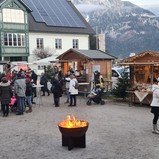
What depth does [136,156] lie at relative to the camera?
26.9ft

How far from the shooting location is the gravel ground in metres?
8.53

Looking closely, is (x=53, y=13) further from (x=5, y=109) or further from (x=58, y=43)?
(x=5, y=109)

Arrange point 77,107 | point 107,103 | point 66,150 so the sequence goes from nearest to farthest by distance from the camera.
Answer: point 66,150 → point 77,107 → point 107,103

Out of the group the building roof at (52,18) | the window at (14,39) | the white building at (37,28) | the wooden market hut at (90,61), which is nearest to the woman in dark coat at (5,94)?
the wooden market hut at (90,61)

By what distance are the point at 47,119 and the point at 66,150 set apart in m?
4.82

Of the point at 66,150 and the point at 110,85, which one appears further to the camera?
the point at 110,85

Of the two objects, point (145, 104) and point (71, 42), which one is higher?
point (71, 42)

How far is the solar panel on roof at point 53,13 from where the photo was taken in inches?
1715

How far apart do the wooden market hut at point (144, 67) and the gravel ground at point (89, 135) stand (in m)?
2.19

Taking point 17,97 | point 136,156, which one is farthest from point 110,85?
point 136,156

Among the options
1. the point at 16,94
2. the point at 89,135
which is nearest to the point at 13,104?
the point at 16,94

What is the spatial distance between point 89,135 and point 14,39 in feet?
108

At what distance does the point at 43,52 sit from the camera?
4209 cm

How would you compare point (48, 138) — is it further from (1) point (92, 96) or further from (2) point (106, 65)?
(2) point (106, 65)
